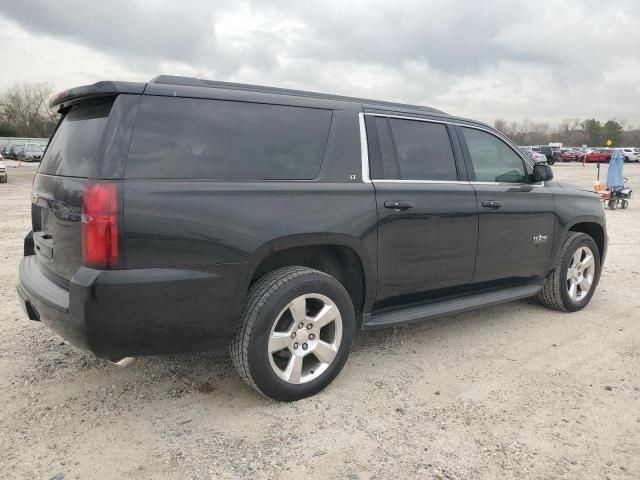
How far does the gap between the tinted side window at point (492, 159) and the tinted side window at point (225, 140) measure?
58.3 inches

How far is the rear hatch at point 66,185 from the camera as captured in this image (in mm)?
2648

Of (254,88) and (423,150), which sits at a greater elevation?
(254,88)

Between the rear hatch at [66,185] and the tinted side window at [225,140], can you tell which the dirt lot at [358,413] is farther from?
the tinted side window at [225,140]

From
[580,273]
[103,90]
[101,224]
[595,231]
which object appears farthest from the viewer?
[595,231]

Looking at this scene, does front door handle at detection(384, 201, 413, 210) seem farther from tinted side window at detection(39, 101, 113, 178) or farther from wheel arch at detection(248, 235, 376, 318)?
tinted side window at detection(39, 101, 113, 178)

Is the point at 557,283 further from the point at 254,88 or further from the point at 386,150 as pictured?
the point at 254,88

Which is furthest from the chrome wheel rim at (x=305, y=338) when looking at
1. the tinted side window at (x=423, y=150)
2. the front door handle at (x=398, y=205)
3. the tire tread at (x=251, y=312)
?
the tinted side window at (x=423, y=150)

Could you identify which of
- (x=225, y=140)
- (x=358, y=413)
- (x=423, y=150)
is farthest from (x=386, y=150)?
(x=358, y=413)

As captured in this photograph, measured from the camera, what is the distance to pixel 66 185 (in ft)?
→ 9.09

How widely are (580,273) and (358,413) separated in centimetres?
320

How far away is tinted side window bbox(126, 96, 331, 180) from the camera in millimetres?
2660

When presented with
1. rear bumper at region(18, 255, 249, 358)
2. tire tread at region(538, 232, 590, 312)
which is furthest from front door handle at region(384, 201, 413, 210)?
tire tread at region(538, 232, 590, 312)

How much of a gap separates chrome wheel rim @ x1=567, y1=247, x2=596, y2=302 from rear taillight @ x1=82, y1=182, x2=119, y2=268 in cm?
420

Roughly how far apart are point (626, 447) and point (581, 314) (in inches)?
98.1
